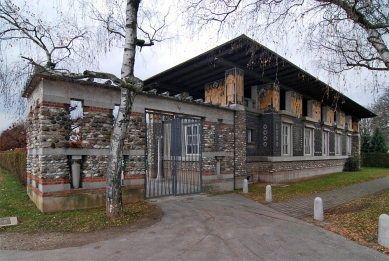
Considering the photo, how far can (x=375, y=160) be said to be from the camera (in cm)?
3212

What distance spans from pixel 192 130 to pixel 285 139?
27.2ft

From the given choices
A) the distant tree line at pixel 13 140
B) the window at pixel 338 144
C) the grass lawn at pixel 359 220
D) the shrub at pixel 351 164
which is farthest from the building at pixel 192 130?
the distant tree line at pixel 13 140

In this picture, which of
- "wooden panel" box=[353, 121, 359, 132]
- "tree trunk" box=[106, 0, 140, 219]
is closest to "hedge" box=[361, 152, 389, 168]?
"wooden panel" box=[353, 121, 359, 132]

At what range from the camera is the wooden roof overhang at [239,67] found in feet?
39.6

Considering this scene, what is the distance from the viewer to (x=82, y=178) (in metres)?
7.52

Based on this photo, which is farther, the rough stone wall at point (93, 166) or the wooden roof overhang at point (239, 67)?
the wooden roof overhang at point (239, 67)

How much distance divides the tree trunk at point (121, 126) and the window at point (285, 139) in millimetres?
12034

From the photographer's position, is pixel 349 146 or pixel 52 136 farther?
pixel 349 146

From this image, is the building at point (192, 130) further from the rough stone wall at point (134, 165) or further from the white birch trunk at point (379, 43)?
the white birch trunk at point (379, 43)

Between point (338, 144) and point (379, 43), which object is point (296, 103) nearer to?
point (338, 144)

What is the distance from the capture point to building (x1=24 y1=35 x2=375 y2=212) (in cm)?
716

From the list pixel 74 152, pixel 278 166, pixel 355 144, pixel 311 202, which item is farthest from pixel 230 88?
pixel 355 144

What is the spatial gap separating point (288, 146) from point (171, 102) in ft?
32.7

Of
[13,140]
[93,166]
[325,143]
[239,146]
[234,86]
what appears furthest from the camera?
[13,140]
